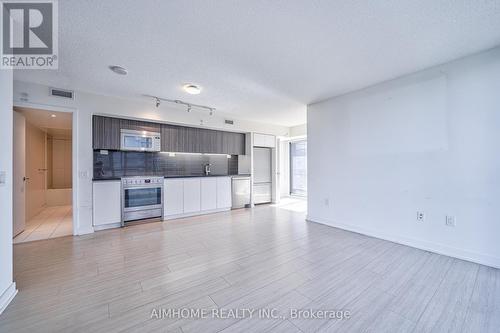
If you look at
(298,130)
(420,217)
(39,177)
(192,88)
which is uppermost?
(192,88)

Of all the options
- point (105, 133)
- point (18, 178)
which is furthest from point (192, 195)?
point (18, 178)

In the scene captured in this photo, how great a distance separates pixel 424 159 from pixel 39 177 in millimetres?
7961

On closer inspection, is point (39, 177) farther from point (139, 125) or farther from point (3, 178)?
point (3, 178)

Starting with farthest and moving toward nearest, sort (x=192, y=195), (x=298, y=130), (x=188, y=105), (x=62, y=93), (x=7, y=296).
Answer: (x=298, y=130), (x=192, y=195), (x=188, y=105), (x=62, y=93), (x=7, y=296)

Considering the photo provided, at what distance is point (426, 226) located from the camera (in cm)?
272

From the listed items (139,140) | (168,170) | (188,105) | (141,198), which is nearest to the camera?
(141,198)

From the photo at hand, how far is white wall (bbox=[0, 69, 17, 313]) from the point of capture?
1609 millimetres

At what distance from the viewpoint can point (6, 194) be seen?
1.72 meters

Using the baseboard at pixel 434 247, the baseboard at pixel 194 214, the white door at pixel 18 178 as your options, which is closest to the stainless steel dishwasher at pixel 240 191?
the baseboard at pixel 194 214

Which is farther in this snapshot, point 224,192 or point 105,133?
point 224,192

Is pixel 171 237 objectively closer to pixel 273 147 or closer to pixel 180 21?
pixel 180 21

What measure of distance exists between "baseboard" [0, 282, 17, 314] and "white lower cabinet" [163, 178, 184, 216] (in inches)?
99.0

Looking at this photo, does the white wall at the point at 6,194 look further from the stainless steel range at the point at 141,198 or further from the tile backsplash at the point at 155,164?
the tile backsplash at the point at 155,164

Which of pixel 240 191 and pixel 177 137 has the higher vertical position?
A: pixel 177 137
